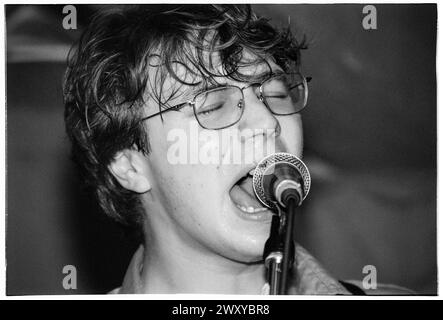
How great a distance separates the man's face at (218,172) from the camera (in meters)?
2.04

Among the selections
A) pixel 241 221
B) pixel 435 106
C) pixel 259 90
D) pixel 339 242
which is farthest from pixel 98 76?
pixel 435 106

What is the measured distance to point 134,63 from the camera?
2.04 m

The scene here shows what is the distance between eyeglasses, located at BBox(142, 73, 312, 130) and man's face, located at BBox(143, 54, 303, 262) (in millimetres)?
15

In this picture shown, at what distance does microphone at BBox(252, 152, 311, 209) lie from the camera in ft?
4.80

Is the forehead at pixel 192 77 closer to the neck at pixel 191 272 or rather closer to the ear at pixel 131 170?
the ear at pixel 131 170

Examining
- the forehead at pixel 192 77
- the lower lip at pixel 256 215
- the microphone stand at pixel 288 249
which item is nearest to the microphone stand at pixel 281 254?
the microphone stand at pixel 288 249

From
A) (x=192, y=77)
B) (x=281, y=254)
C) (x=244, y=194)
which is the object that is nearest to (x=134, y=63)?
(x=192, y=77)

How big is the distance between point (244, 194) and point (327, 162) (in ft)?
0.98

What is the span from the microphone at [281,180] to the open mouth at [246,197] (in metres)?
0.46

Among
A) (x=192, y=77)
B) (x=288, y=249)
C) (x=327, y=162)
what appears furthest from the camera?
(x=327, y=162)

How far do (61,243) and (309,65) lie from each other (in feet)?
3.21

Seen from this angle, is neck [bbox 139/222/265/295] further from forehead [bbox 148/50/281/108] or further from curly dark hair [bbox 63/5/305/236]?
forehead [bbox 148/50/281/108]

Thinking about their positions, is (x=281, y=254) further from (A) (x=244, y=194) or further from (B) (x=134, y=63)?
(B) (x=134, y=63)

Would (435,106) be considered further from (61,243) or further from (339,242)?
(61,243)
